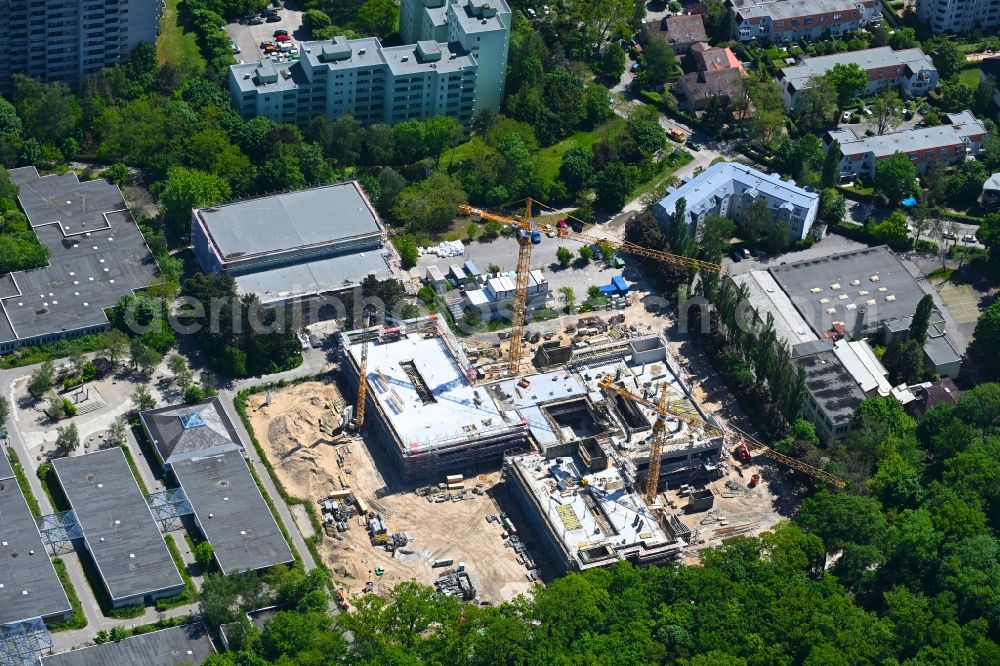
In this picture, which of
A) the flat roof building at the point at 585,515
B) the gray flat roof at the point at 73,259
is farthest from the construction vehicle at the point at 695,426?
the gray flat roof at the point at 73,259

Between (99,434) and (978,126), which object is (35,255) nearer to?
(99,434)

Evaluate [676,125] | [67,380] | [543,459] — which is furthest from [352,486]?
[676,125]

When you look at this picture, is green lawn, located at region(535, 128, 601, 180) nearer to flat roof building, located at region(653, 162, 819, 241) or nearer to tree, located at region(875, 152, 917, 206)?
flat roof building, located at region(653, 162, 819, 241)

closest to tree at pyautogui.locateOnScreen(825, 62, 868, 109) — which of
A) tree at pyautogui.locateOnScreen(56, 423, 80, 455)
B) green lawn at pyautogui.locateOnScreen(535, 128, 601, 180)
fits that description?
green lawn at pyautogui.locateOnScreen(535, 128, 601, 180)

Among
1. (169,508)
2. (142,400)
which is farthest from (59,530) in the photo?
(142,400)

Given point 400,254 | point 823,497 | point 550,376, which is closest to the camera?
point 823,497

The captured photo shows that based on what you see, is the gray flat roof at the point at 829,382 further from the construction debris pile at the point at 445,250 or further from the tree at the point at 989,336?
the construction debris pile at the point at 445,250

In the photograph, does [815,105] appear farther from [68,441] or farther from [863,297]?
[68,441]
